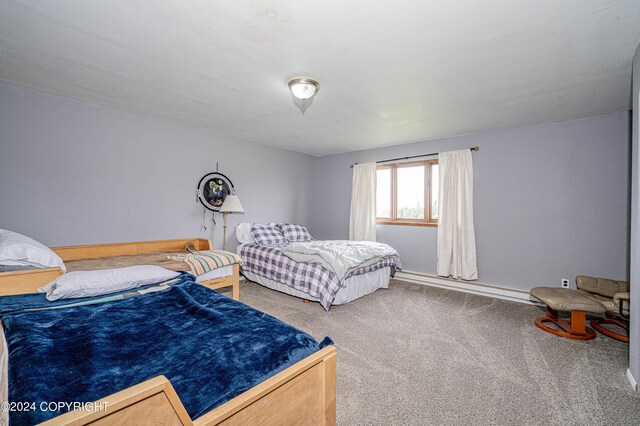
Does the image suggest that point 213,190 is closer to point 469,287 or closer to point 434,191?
point 434,191

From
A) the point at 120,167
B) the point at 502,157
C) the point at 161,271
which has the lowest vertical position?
the point at 161,271

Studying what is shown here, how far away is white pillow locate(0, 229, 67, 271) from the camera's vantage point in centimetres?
206

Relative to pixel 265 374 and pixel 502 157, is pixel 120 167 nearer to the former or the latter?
pixel 265 374

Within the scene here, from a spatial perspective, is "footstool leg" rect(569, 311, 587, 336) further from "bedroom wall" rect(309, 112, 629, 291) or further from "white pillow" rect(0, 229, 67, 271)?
"white pillow" rect(0, 229, 67, 271)

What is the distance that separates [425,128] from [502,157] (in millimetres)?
1180

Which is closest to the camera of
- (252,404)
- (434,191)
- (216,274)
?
(252,404)

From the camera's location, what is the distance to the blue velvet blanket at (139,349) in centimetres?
100

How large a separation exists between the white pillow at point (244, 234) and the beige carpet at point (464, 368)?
147 cm

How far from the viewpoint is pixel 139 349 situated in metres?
1.29

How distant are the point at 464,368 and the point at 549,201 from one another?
2731 millimetres

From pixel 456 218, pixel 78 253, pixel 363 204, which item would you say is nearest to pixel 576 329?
pixel 456 218

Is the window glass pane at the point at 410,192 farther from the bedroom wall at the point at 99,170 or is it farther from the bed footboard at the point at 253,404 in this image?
the bed footboard at the point at 253,404

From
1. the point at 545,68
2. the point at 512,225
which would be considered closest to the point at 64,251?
the point at 545,68

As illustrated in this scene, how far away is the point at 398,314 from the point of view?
331 centimetres
